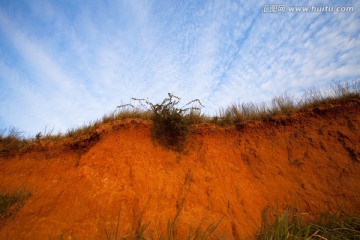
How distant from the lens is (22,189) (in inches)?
225

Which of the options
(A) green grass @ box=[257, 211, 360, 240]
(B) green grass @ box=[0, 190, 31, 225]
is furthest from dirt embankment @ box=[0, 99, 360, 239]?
(A) green grass @ box=[257, 211, 360, 240]

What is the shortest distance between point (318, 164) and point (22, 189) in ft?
24.0

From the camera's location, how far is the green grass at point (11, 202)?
5152 mm

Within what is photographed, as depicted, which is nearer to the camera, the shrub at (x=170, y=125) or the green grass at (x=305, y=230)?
the green grass at (x=305, y=230)

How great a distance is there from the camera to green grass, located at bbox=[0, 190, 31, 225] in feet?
16.9

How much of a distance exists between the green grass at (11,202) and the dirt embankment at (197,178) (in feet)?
0.52

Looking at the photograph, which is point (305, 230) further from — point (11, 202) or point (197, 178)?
point (11, 202)

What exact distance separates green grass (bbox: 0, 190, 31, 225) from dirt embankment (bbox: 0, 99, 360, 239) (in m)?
0.16

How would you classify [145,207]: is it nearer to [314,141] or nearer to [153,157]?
[153,157]

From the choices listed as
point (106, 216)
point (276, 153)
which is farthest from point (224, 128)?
point (106, 216)

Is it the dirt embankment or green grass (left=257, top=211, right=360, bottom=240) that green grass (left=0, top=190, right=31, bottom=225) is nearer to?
the dirt embankment

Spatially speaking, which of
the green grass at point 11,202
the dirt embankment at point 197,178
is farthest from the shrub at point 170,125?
the green grass at point 11,202

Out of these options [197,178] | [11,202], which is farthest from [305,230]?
[11,202]

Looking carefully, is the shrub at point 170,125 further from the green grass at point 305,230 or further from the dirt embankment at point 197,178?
the green grass at point 305,230
